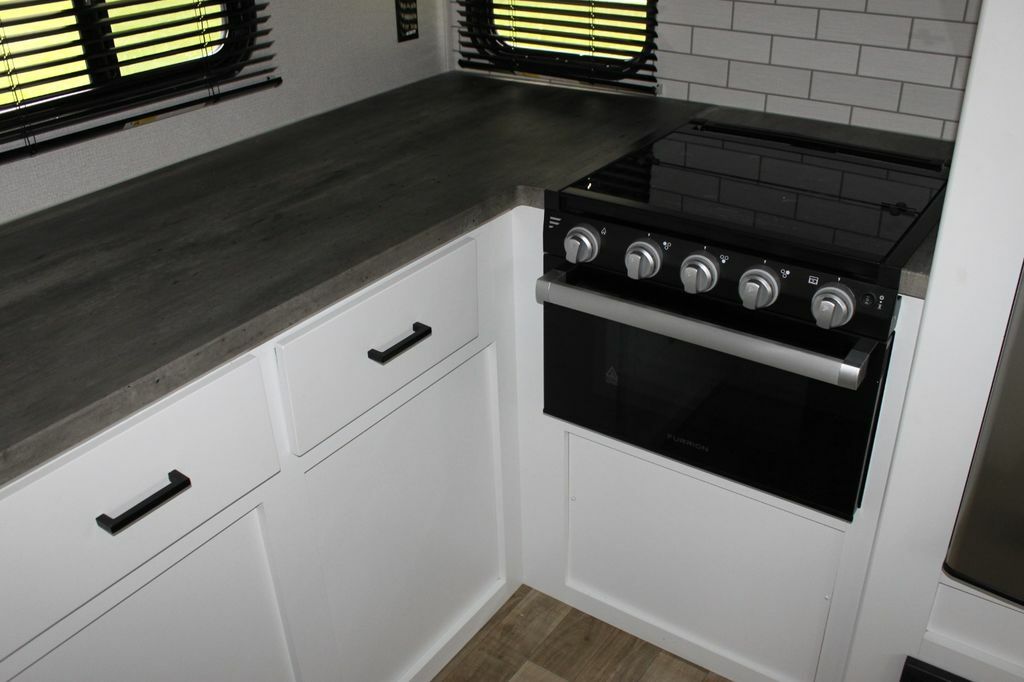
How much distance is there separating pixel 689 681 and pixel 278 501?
1.07m

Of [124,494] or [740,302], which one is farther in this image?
[740,302]

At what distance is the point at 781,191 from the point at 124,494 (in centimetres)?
121

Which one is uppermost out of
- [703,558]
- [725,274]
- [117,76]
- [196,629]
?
[117,76]

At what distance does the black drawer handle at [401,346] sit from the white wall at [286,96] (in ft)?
2.46

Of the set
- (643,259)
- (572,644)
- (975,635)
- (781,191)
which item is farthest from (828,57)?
(572,644)

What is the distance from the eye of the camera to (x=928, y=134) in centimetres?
199

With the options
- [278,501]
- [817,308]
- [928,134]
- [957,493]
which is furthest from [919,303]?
[278,501]

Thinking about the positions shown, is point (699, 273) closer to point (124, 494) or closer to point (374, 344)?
point (374, 344)

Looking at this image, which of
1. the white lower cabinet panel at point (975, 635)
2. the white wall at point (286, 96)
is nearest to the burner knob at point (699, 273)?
the white lower cabinet panel at point (975, 635)

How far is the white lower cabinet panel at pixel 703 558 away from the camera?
177 cm

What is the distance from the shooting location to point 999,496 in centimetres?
138

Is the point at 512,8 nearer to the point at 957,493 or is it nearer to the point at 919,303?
the point at 919,303

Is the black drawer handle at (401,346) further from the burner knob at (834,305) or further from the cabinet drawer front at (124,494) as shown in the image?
the burner knob at (834,305)

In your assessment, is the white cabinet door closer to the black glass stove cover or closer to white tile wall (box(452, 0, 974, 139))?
the black glass stove cover
